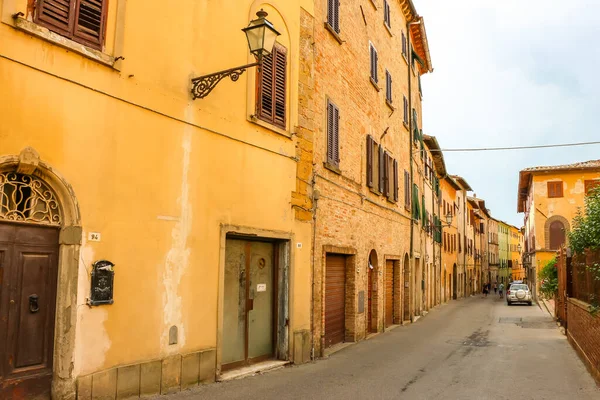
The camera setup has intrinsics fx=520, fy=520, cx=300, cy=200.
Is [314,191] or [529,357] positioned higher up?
[314,191]

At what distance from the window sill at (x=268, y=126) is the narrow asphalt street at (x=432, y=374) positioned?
439 centimetres

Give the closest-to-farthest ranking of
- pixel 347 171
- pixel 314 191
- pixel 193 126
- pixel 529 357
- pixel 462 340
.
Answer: pixel 193 126 < pixel 314 191 < pixel 529 357 < pixel 347 171 < pixel 462 340

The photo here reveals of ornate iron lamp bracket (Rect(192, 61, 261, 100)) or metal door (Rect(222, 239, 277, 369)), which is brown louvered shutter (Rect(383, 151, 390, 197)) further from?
ornate iron lamp bracket (Rect(192, 61, 261, 100))

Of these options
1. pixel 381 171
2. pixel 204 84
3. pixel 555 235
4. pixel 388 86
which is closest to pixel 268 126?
pixel 204 84

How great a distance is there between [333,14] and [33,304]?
391 inches

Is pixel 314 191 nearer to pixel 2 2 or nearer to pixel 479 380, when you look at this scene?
pixel 479 380

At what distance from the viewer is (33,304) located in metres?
5.70

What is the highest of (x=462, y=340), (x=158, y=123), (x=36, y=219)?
(x=158, y=123)

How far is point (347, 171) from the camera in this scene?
13594mm

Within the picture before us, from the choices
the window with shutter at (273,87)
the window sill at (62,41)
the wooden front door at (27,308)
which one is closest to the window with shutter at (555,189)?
Result: the window with shutter at (273,87)

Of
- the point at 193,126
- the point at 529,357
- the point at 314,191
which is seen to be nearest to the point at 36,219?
the point at 193,126

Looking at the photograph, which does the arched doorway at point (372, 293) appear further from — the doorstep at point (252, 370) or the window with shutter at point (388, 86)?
the doorstep at point (252, 370)

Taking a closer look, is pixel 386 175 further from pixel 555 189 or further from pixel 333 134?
pixel 555 189

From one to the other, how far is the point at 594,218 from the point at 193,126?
784 cm
